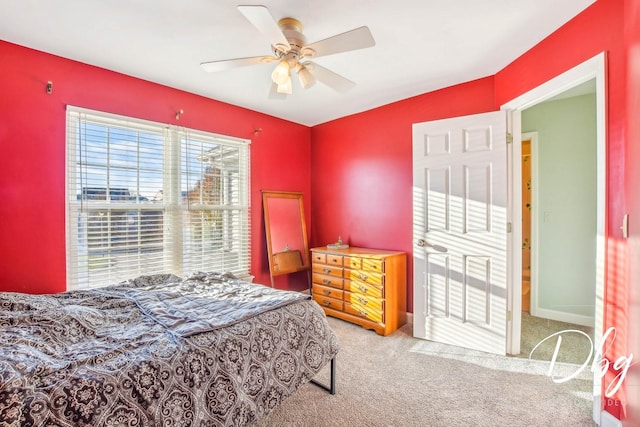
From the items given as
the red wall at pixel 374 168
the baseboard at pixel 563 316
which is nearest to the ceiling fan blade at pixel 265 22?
the red wall at pixel 374 168

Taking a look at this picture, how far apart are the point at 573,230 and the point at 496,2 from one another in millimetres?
2694

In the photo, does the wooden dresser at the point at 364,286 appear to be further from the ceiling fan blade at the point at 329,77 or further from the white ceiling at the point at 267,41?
the white ceiling at the point at 267,41

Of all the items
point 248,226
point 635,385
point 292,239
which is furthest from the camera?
point 292,239

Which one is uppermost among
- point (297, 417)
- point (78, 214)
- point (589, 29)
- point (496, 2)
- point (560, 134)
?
point (496, 2)

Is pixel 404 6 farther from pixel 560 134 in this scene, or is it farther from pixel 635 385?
pixel 560 134

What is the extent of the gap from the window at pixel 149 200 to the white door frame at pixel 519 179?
2709mm

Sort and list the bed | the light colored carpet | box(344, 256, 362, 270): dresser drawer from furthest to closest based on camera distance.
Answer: box(344, 256, 362, 270): dresser drawer, the light colored carpet, the bed

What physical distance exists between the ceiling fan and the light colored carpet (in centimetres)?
212

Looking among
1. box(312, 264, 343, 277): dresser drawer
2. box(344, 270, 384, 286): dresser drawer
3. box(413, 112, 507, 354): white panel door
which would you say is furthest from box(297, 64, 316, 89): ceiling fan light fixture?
box(312, 264, 343, 277): dresser drawer

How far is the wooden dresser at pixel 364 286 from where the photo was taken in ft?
9.80

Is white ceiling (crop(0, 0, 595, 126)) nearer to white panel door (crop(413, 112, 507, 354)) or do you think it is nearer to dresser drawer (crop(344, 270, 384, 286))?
white panel door (crop(413, 112, 507, 354))

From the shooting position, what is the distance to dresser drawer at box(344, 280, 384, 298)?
299 cm

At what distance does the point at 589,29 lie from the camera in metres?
1.73

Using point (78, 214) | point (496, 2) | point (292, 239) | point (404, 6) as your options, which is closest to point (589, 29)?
point (496, 2)
